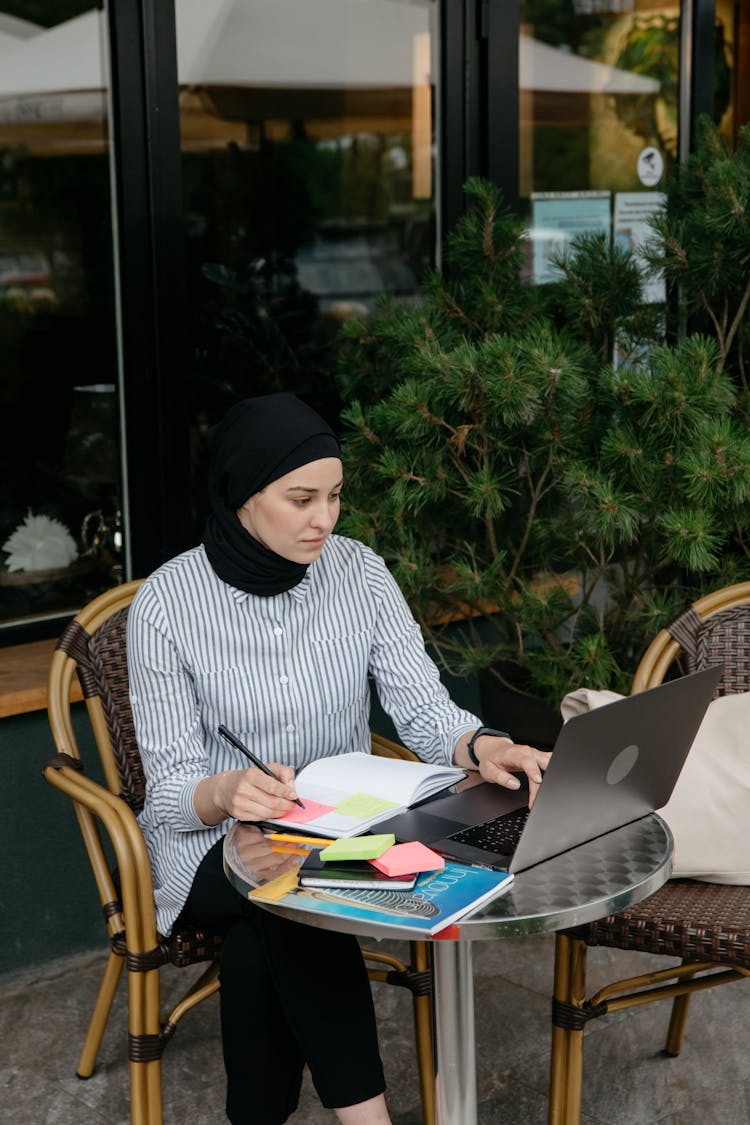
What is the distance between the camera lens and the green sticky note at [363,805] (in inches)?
77.1

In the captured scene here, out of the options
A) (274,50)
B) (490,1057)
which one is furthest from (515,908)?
(274,50)

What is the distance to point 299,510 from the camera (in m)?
2.26

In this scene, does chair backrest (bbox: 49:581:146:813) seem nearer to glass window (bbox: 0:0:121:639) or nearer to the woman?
the woman

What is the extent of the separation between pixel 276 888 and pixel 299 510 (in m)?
0.70

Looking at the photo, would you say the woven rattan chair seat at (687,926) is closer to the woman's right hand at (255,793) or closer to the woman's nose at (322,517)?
the woman's right hand at (255,793)

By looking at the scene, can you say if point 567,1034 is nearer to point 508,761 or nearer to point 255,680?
point 508,761

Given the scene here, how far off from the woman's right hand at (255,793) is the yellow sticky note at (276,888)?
135mm

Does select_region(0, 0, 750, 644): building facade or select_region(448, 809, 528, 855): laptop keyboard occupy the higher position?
select_region(0, 0, 750, 644): building facade

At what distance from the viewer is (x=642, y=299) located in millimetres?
3287

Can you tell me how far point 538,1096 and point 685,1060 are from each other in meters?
0.34

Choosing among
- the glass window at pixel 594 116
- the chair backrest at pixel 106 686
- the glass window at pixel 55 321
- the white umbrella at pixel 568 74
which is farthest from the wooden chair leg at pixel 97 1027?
the white umbrella at pixel 568 74

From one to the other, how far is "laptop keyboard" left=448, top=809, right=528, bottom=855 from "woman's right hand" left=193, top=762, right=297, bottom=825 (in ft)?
0.79

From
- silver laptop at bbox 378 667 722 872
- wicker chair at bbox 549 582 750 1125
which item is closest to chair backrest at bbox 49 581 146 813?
silver laptop at bbox 378 667 722 872

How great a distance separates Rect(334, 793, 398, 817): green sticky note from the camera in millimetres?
1959
